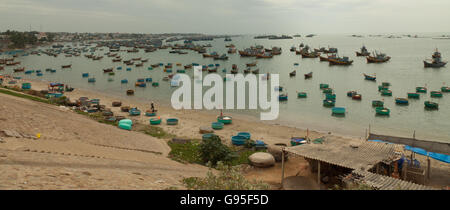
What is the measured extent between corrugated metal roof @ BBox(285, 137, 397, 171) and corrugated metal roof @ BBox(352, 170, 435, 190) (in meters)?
0.69

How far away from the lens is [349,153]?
11.4 metres

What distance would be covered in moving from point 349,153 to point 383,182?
2.65m

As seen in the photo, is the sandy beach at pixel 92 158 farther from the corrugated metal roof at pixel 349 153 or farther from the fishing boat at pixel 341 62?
the fishing boat at pixel 341 62

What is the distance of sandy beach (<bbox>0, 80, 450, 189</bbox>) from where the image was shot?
8266mm

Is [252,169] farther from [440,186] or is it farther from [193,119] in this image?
[193,119]

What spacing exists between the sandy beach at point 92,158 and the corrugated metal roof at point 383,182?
304 cm

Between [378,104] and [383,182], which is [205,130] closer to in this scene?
[383,182]

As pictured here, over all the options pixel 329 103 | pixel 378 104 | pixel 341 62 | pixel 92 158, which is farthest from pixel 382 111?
pixel 341 62

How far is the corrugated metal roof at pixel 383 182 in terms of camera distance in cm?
830

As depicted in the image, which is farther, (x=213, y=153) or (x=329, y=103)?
(x=329, y=103)

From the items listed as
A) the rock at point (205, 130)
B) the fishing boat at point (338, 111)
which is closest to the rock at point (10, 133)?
the rock at point (205, 130)

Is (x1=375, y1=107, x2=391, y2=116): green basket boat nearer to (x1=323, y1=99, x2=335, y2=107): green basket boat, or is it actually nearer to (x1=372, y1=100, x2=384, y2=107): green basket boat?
(x1=372, y1=100, x2=384, y2=107): green basket boat

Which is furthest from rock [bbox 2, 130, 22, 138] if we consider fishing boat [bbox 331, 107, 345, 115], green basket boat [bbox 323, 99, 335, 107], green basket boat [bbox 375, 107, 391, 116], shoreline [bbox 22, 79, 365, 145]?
green basket boat [bbox 375, 107, 391, 116]
